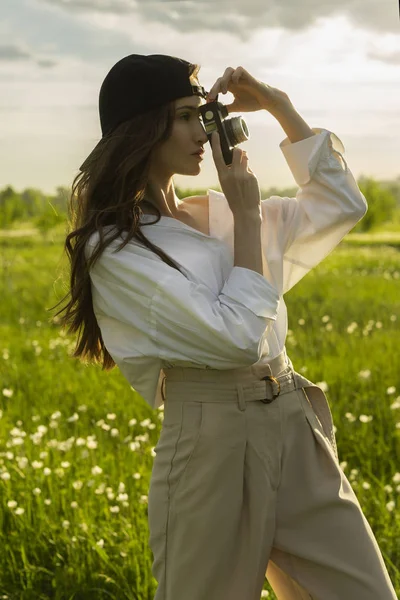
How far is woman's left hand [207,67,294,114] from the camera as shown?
2740 mm

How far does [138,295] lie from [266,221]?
1.78 ft

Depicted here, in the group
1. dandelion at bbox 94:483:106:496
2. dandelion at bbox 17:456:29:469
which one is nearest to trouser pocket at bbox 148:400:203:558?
dandelion at bbox 94:483:106:496

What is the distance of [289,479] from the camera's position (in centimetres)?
258

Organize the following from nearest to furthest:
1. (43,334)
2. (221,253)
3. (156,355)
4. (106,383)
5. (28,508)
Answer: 1. (156,355)
2. (221,253)
3. (28,508)
4. (106,383)
5. (43,334)

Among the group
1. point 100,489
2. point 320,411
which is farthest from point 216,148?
point 100,489

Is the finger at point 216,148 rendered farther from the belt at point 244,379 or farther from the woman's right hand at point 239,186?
the belt at point 244,379

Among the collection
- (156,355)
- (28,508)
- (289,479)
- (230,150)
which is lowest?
(28,508)

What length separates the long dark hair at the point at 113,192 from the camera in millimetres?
2629

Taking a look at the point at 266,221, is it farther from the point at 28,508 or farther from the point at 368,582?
the point at 28,508

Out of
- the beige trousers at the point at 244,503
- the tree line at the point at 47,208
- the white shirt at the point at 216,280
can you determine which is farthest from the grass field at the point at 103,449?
the tree line at the point at 47,208

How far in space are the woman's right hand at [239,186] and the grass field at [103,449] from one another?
0.65 meters

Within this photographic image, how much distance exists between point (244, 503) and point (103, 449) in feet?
8.61

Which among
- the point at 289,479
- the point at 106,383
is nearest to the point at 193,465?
the point at 289,479

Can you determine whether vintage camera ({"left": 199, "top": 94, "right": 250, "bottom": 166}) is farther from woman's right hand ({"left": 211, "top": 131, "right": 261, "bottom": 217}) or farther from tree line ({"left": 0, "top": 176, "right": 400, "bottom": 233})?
tree line ({"left": 0, "top": 176, "right": 400, "bottom": 233})
